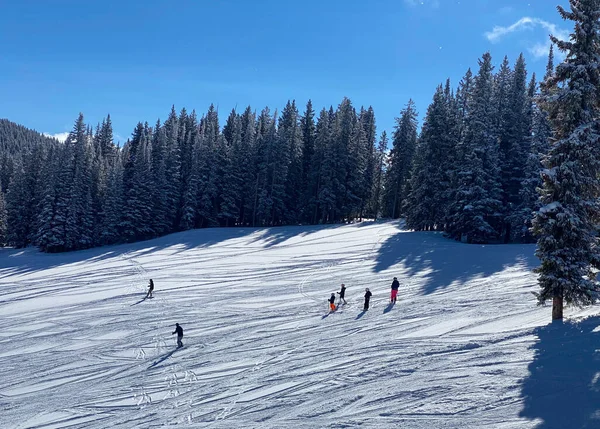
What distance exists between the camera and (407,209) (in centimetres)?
4847

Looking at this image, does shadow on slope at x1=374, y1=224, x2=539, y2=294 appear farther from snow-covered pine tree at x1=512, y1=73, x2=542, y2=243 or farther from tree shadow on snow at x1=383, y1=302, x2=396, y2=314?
snow-covered pine tree at x1=512, y1=73, x2=542, y2=243

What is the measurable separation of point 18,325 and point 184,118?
81414 millimetres

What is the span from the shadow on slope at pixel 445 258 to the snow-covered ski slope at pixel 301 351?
233 mm

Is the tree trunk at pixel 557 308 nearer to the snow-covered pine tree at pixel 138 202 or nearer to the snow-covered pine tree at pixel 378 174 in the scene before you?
the snow-covered pine tree at pixel 138 202

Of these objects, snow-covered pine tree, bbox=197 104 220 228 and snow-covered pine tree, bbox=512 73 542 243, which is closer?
snow-covered pine tree, bbox=512 73 542 243

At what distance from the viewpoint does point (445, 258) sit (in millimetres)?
32562

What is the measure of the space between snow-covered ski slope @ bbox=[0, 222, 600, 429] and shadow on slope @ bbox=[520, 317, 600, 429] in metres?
0.05

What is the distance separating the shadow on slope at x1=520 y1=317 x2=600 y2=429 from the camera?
34.3 feet

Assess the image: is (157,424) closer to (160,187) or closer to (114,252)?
(114,252)

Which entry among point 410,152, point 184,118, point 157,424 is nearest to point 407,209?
point 410,152

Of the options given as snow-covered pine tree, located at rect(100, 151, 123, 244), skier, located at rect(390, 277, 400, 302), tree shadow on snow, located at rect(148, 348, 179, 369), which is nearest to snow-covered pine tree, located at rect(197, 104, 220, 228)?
snow-covered pine tree, located at rect(100, 151, 123, 244)

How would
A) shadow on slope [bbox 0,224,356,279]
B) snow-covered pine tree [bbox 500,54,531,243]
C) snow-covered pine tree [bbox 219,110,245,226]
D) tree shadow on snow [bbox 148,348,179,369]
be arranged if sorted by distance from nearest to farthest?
tree shadow on snow [bbox 148,348,179,369], shadow on slope [bbox 0,224,356,279], snow-covered pine tree [bbox 500,54,531,243], snow-covered pine tree [bbox 219,110,245,226]

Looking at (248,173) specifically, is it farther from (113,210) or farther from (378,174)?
(378,174)

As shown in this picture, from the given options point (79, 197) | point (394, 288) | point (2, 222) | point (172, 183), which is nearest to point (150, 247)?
point (79, 197)
